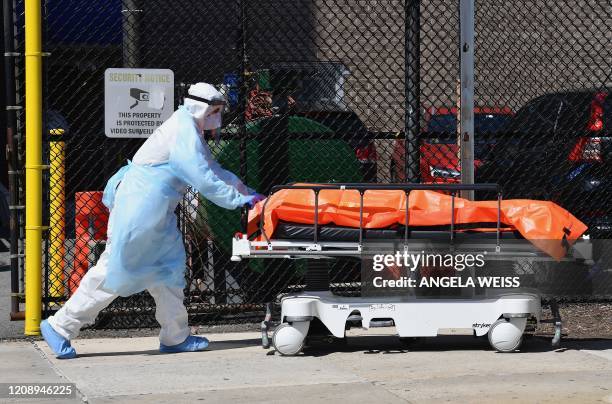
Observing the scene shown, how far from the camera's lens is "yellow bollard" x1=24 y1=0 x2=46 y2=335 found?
26.6ft

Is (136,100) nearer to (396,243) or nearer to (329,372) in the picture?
(396,243)

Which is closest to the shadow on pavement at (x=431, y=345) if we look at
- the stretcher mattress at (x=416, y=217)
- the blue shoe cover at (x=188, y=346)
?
the blue shoe cover at (x=188, y=346)

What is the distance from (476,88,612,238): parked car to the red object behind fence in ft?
10.8

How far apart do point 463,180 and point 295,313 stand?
6.90 ft

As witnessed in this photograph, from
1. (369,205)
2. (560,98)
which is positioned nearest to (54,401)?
(369,205)

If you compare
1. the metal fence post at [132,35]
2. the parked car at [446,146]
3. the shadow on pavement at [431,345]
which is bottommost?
the shadow on pavement at [431,345]

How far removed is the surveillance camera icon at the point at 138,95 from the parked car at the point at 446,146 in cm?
203

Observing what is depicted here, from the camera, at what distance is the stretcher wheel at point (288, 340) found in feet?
23.9

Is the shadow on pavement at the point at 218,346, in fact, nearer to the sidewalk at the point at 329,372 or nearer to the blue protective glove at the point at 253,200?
the sidewalk at the point at 329,372

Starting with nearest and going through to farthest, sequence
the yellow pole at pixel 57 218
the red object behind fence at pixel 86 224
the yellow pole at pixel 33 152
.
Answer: the yellow pole at pixel 33 152 < the yellow pole at pixel 57 218 < the red object behind fence at pixel 86 224

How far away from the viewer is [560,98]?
10.7m

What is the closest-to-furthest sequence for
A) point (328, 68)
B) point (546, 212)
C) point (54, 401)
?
point (54, 401), point (546, 212), point (328, 68)

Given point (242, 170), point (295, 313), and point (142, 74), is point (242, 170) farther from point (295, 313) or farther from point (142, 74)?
point (295, 313)

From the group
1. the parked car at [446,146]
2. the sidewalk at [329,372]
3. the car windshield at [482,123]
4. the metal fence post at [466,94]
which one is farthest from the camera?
the car windshield at [482,123]
